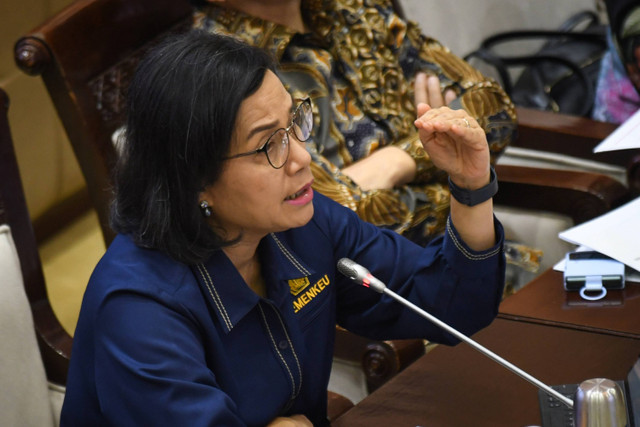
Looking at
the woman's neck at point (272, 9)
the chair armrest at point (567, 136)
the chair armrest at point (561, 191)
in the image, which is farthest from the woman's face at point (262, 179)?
the chair armrest at point (567, 136)

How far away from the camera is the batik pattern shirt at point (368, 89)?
1.95 m

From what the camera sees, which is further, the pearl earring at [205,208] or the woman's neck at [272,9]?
the woman's neck at [272,9]

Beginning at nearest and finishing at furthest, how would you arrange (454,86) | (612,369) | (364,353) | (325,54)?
(612,369) < (364,353) < (325,54) < (454,86)

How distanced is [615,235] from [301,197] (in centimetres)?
65

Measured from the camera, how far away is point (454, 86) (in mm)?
2215

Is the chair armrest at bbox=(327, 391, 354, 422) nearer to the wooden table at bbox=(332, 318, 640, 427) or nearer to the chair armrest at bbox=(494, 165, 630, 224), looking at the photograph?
the wooden table at bbox=(332, 318, 640, 427)

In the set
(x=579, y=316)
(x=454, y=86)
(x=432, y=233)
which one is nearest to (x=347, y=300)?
(x=579, y=316)

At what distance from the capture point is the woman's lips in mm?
1277

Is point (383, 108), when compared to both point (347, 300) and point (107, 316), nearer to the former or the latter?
point (347, 300)

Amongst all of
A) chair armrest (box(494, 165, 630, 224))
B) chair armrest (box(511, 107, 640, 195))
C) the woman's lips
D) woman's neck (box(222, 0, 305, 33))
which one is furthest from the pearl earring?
chair armrest (box(511, 107, 640, 195))

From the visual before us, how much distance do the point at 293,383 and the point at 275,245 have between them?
0.21 metres

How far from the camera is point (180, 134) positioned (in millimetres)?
1194

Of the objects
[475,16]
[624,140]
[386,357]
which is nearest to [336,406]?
[386,357]

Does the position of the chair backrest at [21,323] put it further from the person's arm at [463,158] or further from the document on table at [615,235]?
the document on table at [615,235]
